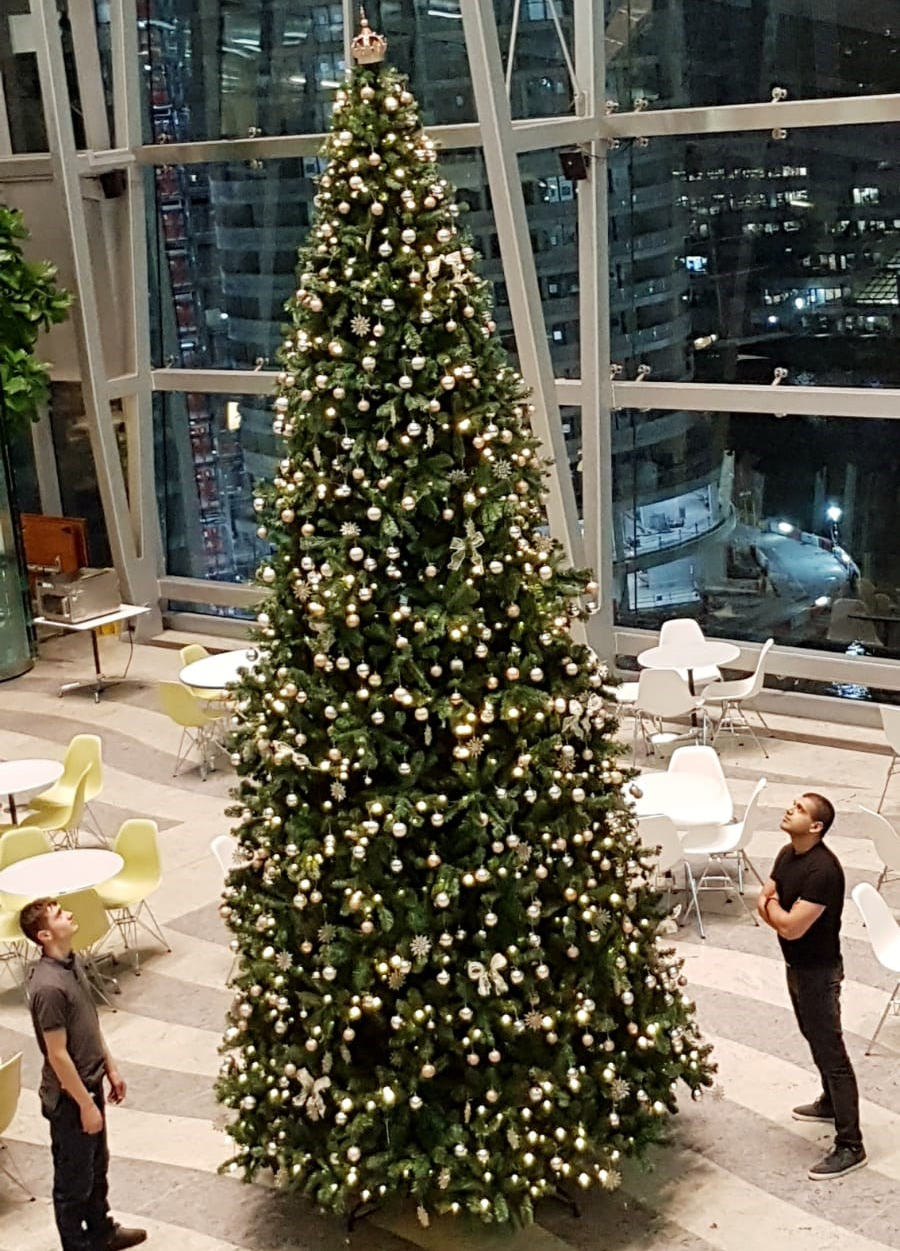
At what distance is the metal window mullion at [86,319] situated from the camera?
12891mm

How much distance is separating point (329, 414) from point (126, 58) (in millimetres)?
9032

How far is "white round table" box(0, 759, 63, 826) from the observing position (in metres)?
9.12

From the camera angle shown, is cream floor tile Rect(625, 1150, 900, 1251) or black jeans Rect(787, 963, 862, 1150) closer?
cream floor tile Rect(625, 1150, 900, 1251)

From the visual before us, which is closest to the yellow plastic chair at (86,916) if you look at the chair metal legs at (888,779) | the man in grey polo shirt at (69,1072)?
the man in grey polo shirt at (69,1072)

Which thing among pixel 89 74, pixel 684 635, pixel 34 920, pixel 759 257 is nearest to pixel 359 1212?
pixel 34 920

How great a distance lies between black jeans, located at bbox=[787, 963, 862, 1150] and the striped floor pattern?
207 millimetres

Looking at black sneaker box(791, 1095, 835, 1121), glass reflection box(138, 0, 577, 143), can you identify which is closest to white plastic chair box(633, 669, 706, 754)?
black sneaker box(791, 1095, 835, 1121)

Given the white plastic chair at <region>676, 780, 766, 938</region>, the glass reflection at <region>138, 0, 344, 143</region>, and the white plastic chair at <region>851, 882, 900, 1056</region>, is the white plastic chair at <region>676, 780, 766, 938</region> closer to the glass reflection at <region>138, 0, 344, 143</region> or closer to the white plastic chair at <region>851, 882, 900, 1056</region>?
the white plastic chair at <region>851, 882, 900, 1056</region>

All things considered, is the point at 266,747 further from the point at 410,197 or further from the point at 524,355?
the point at 524,355

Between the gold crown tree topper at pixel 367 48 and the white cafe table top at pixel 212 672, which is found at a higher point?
the gold crown tree topper at pixel 367 48

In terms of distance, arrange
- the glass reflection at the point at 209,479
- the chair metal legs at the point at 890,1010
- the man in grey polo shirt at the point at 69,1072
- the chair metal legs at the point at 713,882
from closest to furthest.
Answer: the man in grey polo shirt at the point at 69,1072, the chair metal legs at the point at 890,1010, the chair metal legs at the point at 713,882, the glass reflection at the point at 209,479

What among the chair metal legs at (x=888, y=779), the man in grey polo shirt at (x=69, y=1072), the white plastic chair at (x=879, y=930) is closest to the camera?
the man in grey polo shirt at (x=69, y=1072)

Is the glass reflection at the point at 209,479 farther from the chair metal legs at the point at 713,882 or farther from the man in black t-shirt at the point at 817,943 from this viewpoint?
the man in black t-shirt at the point at 817,943

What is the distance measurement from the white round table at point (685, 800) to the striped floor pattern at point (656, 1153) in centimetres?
52
